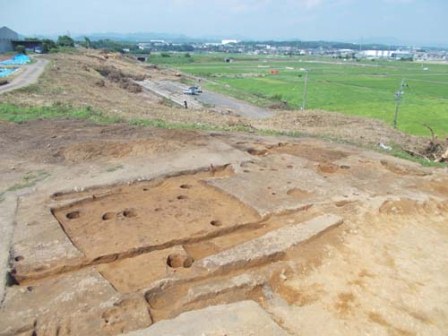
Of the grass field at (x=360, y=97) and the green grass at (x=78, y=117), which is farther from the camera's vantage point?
the grass field at (x=360, y=97)

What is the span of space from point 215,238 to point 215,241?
0.12m

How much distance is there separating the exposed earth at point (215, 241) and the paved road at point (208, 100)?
1097 inches

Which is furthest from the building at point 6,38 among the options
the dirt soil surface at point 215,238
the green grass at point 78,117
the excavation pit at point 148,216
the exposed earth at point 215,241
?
the excavation pit at point 148,216

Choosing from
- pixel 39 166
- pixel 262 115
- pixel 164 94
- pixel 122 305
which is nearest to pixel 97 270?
pixel 122 305

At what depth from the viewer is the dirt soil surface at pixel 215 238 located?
6.45 metres

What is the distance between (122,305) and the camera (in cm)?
637

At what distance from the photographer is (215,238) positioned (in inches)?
350

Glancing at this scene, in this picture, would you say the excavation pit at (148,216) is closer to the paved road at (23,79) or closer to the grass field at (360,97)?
the paved road at (23,79)

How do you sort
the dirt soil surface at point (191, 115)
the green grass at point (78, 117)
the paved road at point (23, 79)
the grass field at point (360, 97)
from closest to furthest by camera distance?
the green grass at point (78, 117), the dirt soil surface at point (191, 115), the paved road at point (23, 79), the grass field at point (360, 97)

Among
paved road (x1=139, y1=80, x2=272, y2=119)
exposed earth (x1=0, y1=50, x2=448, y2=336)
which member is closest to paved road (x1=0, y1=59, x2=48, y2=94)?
paved road (x1=139, y1=80, x2=272, y2=119)

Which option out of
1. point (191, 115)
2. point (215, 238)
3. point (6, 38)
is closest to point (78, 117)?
point (191, 115)

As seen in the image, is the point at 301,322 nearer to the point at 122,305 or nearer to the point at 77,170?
the point at 122,305

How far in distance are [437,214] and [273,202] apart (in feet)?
13.3

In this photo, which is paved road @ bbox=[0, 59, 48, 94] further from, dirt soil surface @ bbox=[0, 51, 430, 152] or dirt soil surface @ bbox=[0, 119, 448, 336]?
dirt soil surface @ bbox=[0, 119, 448, 336]
